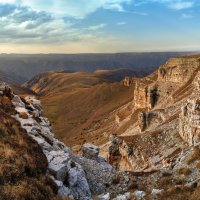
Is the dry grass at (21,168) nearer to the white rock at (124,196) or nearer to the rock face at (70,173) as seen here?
the rock face at (70,173)

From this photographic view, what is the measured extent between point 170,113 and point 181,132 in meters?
26.3

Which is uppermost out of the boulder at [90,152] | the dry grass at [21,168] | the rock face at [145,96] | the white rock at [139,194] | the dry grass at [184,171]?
the dry grass at [21,168]

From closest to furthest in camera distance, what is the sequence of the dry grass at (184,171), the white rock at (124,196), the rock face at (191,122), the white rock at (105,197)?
the white rock at (124,196)
the white rock at (105,197)
the dry grass at (184,171)
the rock face at (191,122)

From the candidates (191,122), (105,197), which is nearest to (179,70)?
(191,122)

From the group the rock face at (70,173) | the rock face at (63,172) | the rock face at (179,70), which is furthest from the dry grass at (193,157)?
the rock face at (179,70)

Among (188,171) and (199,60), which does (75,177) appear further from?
(199,60)

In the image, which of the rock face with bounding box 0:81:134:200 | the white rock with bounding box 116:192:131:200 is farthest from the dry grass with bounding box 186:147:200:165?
the white rock with bounding box 116:192:131:200

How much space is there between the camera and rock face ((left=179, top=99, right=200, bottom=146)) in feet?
180

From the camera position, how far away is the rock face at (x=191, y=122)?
55.0 meters

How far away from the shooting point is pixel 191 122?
56.3 metres

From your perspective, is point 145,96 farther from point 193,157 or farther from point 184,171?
point 184,171

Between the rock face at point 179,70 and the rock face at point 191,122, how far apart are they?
74.1 m

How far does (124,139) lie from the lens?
73938mm

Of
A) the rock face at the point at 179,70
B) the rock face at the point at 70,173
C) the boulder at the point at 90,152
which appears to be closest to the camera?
the rock face at the point at 70,173
